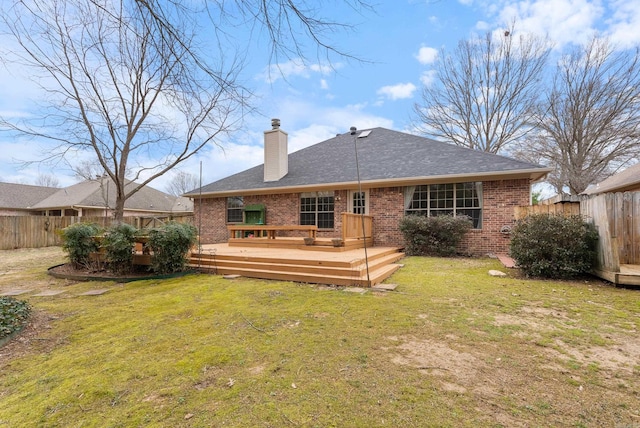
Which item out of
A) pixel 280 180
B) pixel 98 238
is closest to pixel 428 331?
pixel 98 238

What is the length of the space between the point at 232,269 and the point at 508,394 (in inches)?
242

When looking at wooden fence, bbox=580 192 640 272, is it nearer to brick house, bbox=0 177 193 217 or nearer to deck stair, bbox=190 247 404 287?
deck stair, bbox=190 247 404 287

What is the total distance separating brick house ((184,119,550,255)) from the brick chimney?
0.04 metres

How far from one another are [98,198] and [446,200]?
915 inches

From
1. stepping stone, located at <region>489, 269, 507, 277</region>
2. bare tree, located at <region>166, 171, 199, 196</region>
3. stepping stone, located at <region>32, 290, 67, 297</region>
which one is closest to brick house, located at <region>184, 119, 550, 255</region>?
stepping stone, located at <region>489, 269, 507, 277</region>

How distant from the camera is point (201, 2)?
2.62 metres

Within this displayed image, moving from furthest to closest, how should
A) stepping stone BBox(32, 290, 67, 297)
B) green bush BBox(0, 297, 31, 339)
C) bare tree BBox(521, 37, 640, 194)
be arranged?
bare tree BBox(521, 37, 640, 194) < stepping stone BBox(32, 290, 67, 297) < green bush BBox(0, 297, 31, 339)

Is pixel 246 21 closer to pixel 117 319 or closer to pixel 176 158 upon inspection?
pixel 117 319

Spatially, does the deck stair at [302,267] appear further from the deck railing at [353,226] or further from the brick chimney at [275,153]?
the brick chimney at [275,153]

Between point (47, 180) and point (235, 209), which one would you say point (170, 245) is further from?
point (47, 180)

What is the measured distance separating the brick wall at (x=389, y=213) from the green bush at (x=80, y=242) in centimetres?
648

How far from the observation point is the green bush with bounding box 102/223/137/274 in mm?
7000

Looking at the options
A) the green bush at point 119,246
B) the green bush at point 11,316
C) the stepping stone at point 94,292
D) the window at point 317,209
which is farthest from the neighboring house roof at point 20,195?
the green bush at point 11,316

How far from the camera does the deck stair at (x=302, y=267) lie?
6.01 metres
